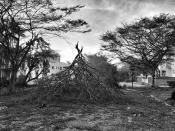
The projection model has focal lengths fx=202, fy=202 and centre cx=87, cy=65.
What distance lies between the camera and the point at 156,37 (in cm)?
2433

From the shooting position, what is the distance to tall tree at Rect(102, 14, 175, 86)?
931 inches

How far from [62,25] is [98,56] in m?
15.4

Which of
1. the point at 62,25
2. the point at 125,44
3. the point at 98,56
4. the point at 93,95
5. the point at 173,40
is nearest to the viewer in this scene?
the point at 93,95

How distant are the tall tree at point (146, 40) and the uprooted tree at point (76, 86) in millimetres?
16815

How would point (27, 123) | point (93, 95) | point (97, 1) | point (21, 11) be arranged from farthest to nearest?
point (21, 11), point (97, 1), point (93, 95), point (27, 123)

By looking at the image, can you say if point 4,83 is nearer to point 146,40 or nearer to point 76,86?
point 76,86

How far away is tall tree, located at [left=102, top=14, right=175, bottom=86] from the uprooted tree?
1681 centimetres

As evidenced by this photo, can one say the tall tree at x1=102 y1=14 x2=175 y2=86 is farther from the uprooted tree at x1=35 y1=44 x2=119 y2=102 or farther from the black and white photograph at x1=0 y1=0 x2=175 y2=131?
the uprooted tree at x1=35 y1=44 x2=119 y2=102

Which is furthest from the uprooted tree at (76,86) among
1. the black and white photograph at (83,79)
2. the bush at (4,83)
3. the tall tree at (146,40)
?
the tall tree at (146,40)

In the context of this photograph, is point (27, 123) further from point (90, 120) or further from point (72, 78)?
point (72, 78)

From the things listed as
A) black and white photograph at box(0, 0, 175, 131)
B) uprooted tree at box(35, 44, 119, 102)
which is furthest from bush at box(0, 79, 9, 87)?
uprooted tree at box(35, 44, 119, 102)

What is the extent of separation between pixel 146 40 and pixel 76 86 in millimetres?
18469

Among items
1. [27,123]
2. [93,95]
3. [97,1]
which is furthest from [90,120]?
[97,1]

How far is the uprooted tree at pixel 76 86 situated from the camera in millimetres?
8664
